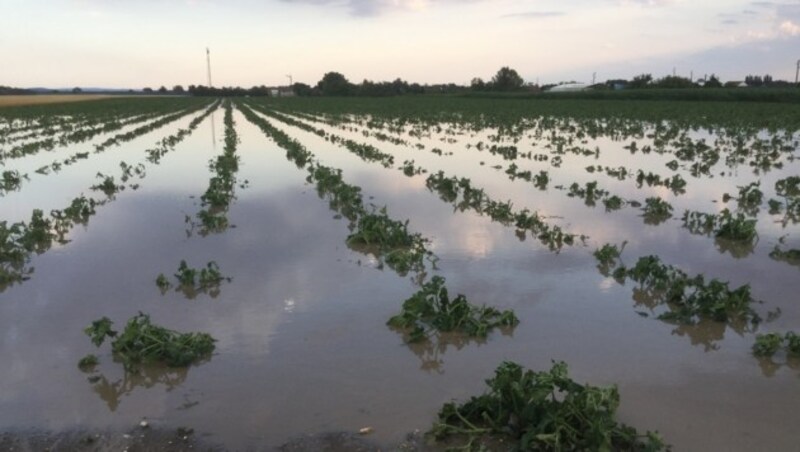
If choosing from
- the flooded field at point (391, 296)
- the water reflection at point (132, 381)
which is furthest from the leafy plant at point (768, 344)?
the water reflection at point (132, 381)

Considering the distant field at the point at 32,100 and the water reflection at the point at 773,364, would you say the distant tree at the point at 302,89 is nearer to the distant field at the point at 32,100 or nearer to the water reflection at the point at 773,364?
the distant field at the point at 32,100

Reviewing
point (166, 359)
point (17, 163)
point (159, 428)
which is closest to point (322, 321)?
point (166, 359)

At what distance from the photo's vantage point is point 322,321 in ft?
21.1

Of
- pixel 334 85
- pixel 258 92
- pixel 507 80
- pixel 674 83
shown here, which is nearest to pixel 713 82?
pixel 674 83

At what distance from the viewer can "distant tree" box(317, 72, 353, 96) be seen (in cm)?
12531

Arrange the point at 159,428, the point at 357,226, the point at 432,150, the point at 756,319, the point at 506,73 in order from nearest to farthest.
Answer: the point at 159,428 < the point at 756,319 < the point at 357,226 < the point at 432,150 < the point at 506,73

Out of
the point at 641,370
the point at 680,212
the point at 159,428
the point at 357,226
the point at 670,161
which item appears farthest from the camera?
the point at 670,161

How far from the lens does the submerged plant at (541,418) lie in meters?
4.05

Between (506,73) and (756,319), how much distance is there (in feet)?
400

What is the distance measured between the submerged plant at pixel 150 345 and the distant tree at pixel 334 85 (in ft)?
Result: 398

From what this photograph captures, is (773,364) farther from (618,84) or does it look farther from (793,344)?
(618,84)

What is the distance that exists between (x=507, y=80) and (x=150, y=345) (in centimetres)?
12092

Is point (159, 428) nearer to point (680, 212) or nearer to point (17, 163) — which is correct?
point (680, 212)

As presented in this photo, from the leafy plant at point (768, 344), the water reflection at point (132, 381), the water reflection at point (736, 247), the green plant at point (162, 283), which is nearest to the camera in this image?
the water reflection at point (132, 381)
